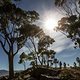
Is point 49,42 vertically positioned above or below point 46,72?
above

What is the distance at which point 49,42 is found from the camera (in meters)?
63.8

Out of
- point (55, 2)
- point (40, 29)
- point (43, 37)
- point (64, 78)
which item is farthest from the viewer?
point (43, 37)

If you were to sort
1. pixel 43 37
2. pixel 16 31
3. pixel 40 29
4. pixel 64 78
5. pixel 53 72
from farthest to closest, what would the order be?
pixel 43 37 < pixel 40 29 < pixel 16 31 < pixel 53 72 < pixel 64 78

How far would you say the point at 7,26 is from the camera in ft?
139

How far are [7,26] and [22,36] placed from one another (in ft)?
16.2

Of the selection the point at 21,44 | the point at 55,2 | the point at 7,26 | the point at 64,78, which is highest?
the point at 55,2

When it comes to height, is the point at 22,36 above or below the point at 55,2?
below

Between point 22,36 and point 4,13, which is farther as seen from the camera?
point 22,36

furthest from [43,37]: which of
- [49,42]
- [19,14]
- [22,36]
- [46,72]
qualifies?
[46,72]

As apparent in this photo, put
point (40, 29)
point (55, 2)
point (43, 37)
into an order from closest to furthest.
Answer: point (55, 2) → point (40, 29) → point (43, 37)

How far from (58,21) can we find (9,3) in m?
11.0

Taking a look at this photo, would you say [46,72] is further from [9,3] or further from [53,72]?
[9,3]

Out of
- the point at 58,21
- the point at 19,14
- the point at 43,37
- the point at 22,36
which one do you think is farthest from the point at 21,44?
the point at 43,37

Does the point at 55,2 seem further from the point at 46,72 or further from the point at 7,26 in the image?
the point at 46,72
